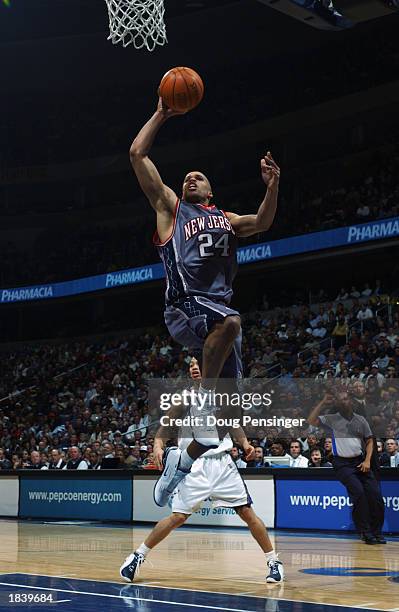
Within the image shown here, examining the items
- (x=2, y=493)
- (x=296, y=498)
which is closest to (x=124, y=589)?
(x=296, y=498)

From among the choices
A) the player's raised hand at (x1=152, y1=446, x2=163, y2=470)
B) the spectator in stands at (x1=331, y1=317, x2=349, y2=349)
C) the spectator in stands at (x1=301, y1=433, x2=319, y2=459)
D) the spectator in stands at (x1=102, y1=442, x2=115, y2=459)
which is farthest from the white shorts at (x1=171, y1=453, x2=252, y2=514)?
the spectator in stands at (x1=331, y1=317, x2=349, y2=349)

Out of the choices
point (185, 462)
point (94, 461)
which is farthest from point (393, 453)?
point (185, 462)

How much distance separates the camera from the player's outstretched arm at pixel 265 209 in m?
6.52

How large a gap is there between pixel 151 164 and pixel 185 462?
2427 millimetres

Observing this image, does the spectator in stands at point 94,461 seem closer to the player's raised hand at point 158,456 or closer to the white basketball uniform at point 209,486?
the white basketball uniform at point 209,486

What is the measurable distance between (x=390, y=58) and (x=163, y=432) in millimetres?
23780

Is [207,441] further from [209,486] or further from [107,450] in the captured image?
[107,450]

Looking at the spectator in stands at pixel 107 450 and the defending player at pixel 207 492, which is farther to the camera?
the spectator in stands at pixel 107 450

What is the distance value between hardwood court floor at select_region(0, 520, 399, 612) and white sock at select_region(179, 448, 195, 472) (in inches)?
36.4

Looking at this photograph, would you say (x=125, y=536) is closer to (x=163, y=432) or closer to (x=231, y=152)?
(x=163, y=432)

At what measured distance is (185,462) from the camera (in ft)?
23.7

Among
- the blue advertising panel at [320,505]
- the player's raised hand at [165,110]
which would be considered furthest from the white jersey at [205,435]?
the blue advertising panel at [320,505]

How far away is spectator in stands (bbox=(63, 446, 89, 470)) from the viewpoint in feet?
58.2

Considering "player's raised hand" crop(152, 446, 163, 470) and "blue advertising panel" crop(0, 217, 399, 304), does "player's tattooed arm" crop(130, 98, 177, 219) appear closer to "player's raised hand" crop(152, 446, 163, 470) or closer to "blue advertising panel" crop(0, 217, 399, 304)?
"player's raised hand" crop(152, 446, 163, 470)
